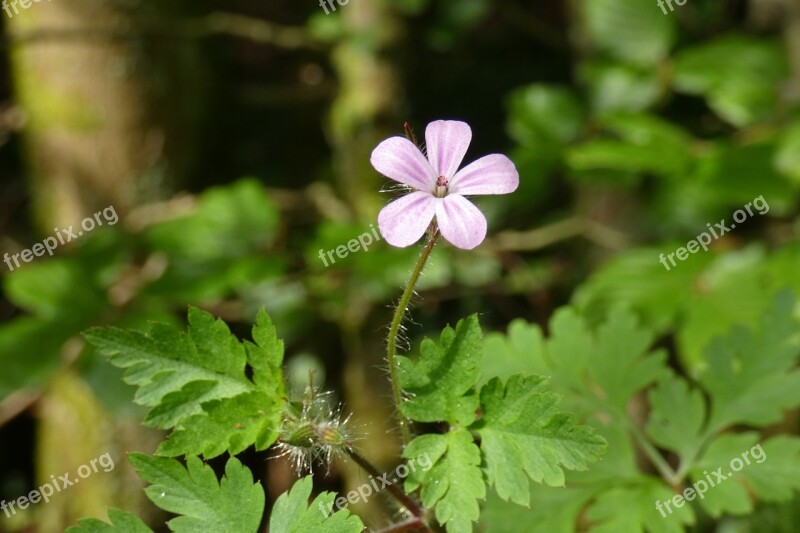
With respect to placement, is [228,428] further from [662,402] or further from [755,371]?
[755,371]

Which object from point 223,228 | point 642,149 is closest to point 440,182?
point 642,149

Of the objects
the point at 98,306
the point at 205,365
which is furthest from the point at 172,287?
the point at 205,365

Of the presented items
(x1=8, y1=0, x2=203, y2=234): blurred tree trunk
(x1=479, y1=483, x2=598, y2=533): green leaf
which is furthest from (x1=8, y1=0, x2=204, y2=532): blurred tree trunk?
(x1=479, y1=483, x2=598, y2=533): green leaf

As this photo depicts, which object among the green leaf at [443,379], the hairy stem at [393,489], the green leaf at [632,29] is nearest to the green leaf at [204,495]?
the hairy stem at [393,489]

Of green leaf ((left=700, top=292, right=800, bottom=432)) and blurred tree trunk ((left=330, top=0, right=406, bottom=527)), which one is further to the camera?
blurred tree trunk ((left=330, top=0, right=406, bottom=527))

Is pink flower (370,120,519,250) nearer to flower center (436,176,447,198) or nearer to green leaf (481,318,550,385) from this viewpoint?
flower center (436,176,447,198)

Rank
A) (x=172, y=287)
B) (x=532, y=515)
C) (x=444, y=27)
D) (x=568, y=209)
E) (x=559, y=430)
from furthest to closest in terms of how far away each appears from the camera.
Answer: (x=568, y=209) < (x=444, y=27) < (x=172, y=287) < (x=532, y=515) < (x=559, y=430)

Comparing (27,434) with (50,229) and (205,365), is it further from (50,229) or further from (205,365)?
(205,365)
